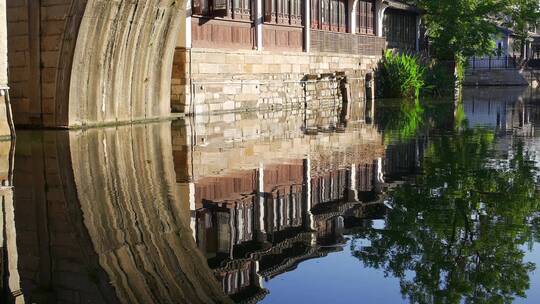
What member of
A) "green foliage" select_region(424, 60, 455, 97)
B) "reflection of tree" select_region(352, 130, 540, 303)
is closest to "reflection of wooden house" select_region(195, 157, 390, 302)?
"reflection of tree" select_region(352, 130, 540, 303)

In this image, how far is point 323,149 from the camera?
14781 mm

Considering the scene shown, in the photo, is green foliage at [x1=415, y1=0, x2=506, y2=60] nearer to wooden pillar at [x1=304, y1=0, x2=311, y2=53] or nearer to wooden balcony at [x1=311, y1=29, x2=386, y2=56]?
wooden balcony at [x1=311, y1=29, x2=386, y2=56]

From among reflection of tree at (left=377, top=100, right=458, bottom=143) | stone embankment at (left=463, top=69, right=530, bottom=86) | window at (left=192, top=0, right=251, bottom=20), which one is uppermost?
window at (left=192, top=0, right=251, bottom=20)

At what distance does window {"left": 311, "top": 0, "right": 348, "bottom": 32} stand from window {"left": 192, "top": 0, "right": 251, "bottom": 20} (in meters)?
7.20

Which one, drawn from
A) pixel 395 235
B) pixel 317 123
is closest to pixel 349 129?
pixel 317 123

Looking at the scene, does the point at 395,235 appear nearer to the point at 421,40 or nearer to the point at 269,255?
the point at 269,255

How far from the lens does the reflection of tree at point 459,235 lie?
17.4ft

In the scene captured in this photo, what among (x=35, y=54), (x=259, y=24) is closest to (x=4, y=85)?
(x=35, y=54)

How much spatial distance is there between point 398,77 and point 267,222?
35.3m

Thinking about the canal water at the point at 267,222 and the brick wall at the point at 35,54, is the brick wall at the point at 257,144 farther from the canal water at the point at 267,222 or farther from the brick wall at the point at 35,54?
the brick wall at the point at 35,54

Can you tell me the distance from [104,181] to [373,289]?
18.4 feet

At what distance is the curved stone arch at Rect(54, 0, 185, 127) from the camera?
60.7ft

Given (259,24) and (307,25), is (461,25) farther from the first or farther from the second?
(259,24)

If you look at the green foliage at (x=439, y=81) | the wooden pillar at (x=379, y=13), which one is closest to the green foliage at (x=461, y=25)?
the green foliage at (x=439, y=81)
